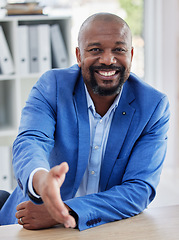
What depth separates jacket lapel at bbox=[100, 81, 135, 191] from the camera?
162 cm

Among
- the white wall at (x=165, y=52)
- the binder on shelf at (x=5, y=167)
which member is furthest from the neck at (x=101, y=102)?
the white wall at (x=165, y=52)

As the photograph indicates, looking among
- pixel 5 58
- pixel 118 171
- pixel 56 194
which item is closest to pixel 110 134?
pixel 118 171

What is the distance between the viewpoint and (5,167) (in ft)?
10.9

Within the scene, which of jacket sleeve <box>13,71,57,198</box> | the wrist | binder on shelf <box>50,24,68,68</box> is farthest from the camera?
binder on shelf <box>50,24,68,68</box>

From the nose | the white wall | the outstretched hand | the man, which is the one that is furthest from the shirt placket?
the white wall

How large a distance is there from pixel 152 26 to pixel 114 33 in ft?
8.65

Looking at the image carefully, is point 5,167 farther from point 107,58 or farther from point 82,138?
point 107,58

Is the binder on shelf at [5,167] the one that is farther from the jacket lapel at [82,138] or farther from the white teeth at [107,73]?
the white teeth at [107,73]

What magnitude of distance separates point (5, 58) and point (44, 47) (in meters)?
0.30

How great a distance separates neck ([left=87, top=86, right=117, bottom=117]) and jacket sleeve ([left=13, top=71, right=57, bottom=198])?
6.3 inches

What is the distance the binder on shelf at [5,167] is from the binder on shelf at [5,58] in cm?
58

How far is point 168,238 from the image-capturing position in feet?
3.92

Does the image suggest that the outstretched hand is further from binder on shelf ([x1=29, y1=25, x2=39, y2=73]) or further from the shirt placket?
binder on shelf ([x1=29, y1=25, x2=39, y2=73])

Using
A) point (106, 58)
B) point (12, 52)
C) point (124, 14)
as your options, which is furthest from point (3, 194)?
point (124, 14)
